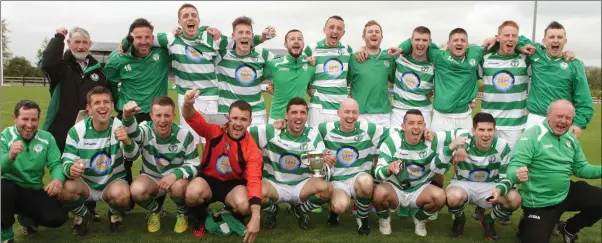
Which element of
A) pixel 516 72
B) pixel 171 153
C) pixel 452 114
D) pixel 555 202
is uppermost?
pixel 516 72

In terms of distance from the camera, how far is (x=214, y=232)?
14.4 ft

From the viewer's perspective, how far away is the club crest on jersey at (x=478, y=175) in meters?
4.64

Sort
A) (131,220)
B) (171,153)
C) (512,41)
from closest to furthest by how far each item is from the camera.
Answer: (171,153) < (131,220) < (512,41)

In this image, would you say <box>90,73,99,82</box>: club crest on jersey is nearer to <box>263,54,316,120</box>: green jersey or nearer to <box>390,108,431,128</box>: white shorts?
<box>263,54,316,120</box>: green jersey

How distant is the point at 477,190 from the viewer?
181 inches

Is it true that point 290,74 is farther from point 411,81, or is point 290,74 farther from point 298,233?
point 298,233

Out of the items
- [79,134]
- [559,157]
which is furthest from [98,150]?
[559,157]

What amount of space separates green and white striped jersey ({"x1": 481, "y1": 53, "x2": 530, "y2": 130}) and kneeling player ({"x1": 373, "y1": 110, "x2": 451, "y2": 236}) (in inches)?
47.0

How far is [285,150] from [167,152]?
1.06 m

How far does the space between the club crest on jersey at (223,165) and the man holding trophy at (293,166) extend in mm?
345

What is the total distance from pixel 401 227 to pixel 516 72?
208 centimetres

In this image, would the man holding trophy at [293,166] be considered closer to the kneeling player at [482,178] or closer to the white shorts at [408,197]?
the white shorts at [408,197]

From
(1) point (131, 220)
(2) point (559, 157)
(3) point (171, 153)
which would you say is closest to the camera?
(2) point (559, 157)

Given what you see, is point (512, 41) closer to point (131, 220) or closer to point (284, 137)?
point (284, 137)
